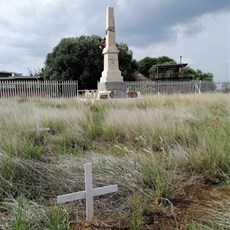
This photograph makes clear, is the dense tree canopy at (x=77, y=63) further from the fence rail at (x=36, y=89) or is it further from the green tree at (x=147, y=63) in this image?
the green tree at (x=147, y=63)

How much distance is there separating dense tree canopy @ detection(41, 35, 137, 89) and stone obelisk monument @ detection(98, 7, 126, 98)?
13915 millimetres

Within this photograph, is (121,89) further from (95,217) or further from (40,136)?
(95,217)

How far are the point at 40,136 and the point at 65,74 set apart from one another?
26.5m

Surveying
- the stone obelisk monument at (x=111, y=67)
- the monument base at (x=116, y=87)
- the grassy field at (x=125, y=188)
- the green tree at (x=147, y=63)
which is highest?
the green tree at (x=147, y=63)

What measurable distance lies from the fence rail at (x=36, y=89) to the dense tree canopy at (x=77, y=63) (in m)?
8.06

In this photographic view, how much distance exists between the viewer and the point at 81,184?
8.38 ft

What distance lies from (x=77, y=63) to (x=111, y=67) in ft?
50.3

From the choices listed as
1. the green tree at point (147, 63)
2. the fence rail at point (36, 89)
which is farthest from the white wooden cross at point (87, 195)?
the green tree at point (147, 63)

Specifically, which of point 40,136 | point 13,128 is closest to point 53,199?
point 40,136

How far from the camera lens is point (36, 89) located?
2188 centimetres

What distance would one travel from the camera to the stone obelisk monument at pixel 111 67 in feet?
53.3

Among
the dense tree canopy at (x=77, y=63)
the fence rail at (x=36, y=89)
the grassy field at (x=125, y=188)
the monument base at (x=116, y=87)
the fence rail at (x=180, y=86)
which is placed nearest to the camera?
the grassy field at (x=125, y=188)

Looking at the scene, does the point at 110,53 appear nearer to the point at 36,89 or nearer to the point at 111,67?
the point at 111,67

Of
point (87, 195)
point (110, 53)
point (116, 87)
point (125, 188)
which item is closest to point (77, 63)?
point (110, 53)
